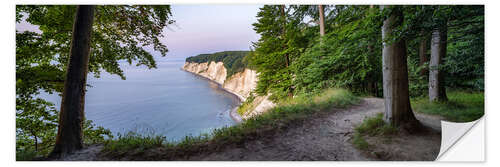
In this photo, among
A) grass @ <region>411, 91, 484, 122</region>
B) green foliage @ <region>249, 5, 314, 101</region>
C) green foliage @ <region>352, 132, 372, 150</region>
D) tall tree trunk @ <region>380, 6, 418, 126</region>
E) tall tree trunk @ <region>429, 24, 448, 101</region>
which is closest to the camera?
green foliage @ <region>352, 132, 372, 150</region>

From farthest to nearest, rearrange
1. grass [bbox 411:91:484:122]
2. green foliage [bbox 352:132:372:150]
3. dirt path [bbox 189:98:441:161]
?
1. grass [bbox 411:91:484:122]
2. green foliage [bbox 352:132:372:150]
3. dirt path [bbox 189:98:441:161]

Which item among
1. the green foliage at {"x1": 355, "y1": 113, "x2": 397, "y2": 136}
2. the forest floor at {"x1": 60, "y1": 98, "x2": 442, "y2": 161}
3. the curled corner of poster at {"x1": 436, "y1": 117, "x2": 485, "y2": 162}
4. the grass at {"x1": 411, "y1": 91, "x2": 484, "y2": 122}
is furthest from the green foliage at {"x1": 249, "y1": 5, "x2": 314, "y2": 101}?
the curled corner of poster at {"x1": 436, "y1": 117, "x2": 485, "y2": 162}

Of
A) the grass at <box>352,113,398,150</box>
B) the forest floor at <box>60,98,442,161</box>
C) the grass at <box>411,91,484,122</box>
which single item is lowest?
the forest floor at <box>60,98,442,161</box>

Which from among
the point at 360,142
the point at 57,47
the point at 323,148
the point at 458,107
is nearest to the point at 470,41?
the point at 458,107

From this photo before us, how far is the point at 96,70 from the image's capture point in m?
3.06

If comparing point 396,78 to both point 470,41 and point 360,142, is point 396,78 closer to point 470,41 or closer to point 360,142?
point 360,142

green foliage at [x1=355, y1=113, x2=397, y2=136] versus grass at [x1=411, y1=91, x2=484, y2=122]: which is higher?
grass at [x1=411, y1=91, x2=484, y2=122]

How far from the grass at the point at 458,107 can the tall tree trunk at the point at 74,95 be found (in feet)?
17.0

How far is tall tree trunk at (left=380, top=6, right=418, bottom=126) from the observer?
2088 mm

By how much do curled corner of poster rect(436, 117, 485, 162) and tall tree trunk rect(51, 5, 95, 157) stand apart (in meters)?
4.51

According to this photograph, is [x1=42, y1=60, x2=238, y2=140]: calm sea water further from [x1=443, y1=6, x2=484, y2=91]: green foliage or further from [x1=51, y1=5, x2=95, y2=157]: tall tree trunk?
[x1=443, y1=6, x2=484, y2=91]: green foliage

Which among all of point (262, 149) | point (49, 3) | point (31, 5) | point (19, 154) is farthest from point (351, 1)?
point (19, 154)

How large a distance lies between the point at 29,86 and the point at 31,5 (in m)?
1.21
